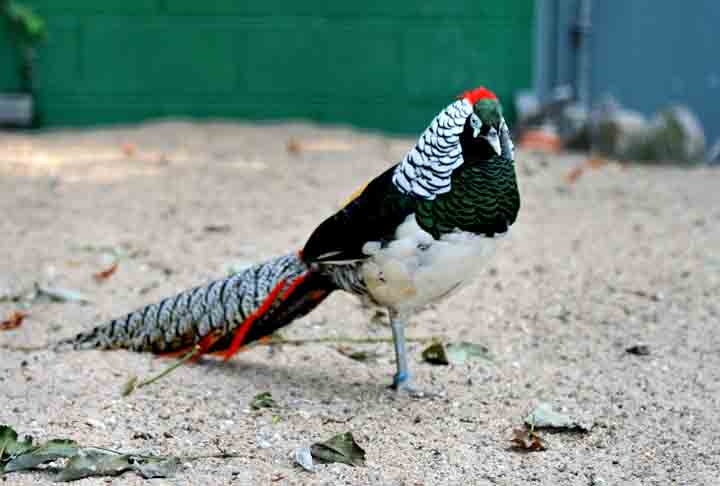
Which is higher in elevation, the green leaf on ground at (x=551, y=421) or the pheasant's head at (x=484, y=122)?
the pheasant's head at (x=484, y=122)

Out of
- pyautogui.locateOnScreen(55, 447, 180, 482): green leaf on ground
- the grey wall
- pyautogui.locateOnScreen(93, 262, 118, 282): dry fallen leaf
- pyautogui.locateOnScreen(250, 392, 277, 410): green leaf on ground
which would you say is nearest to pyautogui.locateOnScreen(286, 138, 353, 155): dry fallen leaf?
the grey wall

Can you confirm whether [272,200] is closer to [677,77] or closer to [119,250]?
[119,250]

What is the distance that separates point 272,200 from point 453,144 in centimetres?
328

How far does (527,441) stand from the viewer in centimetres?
357

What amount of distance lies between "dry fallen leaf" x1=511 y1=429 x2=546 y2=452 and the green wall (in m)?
5.79

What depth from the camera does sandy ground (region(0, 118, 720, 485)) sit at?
3.48 m

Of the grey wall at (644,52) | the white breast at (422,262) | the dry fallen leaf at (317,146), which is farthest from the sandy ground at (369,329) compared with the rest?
the grey wall at (644,52)

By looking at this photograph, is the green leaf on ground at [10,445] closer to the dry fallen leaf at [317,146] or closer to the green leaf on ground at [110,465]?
the green leaf on ground at [110,465]

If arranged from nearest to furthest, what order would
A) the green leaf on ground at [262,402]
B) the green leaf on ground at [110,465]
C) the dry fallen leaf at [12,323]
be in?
1. the green leaf on ground at [110,465]
2. the green leaf on ground at [262,402]
3. the dry fallen leaf at [12,323]

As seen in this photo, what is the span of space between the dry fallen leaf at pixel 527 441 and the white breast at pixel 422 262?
1.75 feet

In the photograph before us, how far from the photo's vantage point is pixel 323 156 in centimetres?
803

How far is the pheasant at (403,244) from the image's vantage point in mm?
3641

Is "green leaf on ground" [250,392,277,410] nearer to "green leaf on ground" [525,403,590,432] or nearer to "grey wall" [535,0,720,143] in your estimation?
"green leaf on ground" [525,403,590,432]

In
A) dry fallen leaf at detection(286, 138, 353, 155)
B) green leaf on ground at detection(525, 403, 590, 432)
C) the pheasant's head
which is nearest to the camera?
the pheasant's head
